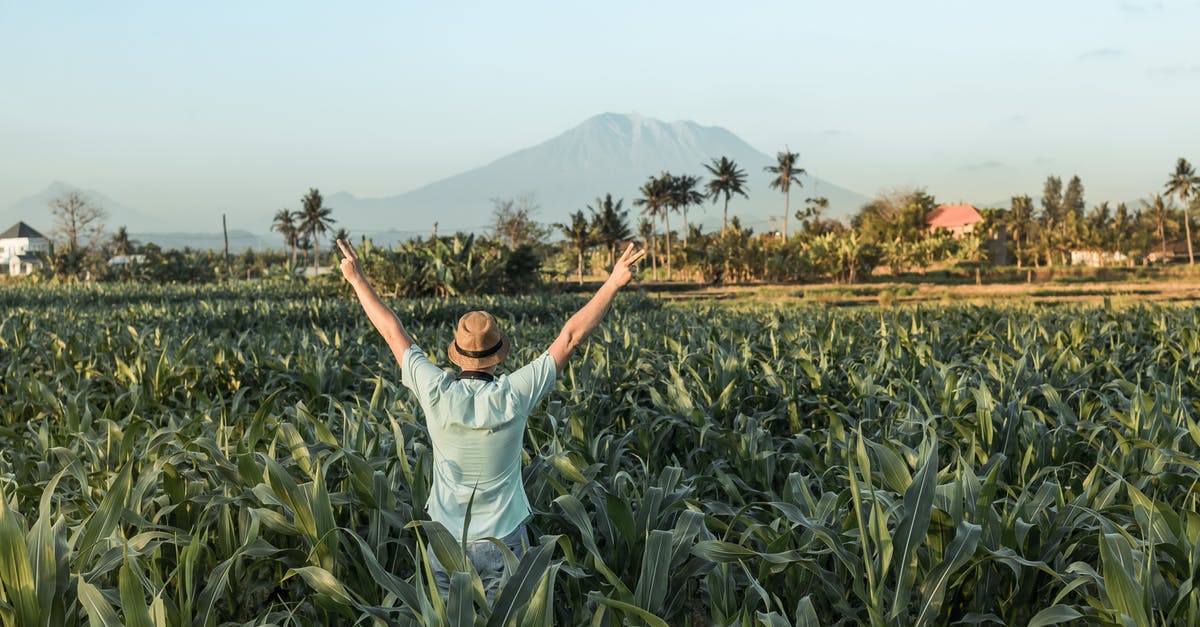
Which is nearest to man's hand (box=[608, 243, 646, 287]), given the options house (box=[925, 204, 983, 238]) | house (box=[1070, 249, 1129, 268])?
house (box=[1070, 249, 1129, 268])

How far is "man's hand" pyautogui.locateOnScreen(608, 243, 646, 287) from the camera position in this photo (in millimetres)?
2854

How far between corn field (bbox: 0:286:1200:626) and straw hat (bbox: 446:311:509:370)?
20.9 inches

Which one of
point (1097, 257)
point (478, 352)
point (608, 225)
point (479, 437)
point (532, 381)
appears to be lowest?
→ point (479, 437)

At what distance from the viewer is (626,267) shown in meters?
2.96

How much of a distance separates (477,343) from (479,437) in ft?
1.03

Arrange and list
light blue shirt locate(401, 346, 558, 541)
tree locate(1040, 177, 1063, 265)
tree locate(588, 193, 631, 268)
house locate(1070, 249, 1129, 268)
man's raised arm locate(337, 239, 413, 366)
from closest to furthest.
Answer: light blue shirt locate(401, 346, 558, 541), man's raised arm locate(337, 239, 413, 366), tree locate(588, 193, 631, 268), house locate(1070, 249, 1129, 268), tree locate(1040, 177, 1063, 265)

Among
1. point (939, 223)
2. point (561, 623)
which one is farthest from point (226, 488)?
point (939, 223)

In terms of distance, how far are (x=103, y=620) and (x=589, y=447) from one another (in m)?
2.27

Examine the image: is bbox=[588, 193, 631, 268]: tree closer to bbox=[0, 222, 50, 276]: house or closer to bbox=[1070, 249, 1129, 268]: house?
bbox=[1070, 249, 1129, 268]: house

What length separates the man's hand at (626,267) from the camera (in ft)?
9.36

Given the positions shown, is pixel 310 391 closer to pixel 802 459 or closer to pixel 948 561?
pixel 802 459

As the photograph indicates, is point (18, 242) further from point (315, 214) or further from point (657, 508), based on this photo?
point (657, 508)

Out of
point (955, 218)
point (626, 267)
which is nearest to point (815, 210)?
point (955, 218)

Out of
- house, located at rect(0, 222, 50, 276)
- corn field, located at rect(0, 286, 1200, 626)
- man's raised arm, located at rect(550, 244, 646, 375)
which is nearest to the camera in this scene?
corn field, located at rect(0, 286, 1200, 626)
